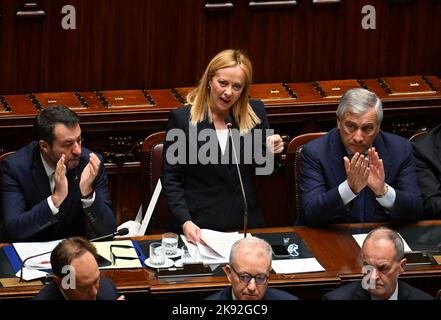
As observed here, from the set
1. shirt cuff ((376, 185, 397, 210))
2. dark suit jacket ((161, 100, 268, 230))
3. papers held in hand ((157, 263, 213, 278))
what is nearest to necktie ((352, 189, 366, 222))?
shirt cuff ((376, 185, 397, 210))

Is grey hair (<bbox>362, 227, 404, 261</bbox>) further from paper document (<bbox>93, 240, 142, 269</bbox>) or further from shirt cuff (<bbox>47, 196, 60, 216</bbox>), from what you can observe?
shirt cuff (<bbox>47, 196, 60, 216</bbox>)

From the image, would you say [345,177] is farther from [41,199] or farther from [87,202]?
[41,199]

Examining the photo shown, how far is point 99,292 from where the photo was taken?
5.67m

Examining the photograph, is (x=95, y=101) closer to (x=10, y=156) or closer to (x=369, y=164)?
(x=10, y=156)

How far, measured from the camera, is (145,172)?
6.92 m

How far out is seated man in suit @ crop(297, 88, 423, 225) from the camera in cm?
658

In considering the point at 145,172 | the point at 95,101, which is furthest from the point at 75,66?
the point at 145,172

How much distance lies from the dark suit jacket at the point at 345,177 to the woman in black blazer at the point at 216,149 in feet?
0.77

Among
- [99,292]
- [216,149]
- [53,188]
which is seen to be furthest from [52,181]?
[99,292]

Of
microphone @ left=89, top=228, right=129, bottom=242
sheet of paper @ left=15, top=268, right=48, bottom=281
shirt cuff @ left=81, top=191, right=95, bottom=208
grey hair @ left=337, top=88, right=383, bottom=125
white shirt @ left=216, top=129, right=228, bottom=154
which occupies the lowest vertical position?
sheet of paper @ left=15, top=268, right=48, bottom=281

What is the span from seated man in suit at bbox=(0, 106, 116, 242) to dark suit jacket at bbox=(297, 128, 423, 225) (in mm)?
1031

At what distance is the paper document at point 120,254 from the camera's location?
618 cm

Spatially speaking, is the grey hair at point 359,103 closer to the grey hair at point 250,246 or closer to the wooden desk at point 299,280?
the wooden desk at point 299,280

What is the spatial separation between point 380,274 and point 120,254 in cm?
127
